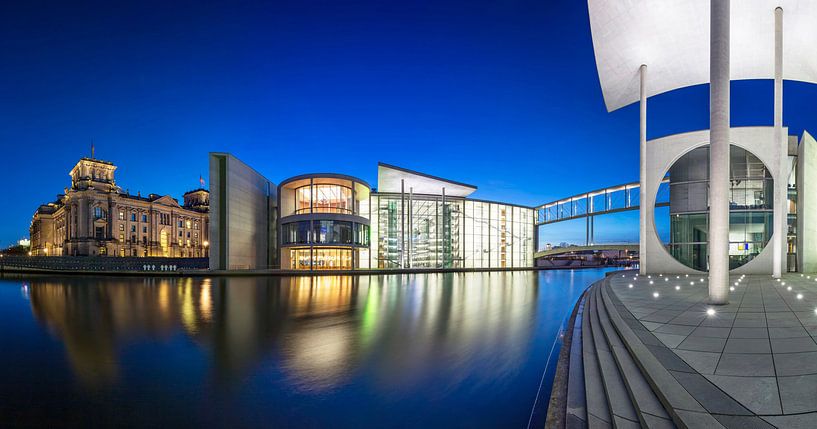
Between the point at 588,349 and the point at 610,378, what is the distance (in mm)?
1680

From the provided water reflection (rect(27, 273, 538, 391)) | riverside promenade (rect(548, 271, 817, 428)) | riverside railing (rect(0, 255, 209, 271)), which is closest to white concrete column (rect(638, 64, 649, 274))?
water reflection (rect(27, 273, 538, 391))

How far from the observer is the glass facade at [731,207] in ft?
66.2

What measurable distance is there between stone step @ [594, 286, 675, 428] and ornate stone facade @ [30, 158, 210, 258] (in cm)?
8518

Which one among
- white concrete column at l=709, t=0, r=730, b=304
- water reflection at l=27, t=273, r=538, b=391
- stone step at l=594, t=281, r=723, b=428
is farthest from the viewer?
white concrete column at l=709, t=0, r=730, b=304

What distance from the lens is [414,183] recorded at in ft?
126

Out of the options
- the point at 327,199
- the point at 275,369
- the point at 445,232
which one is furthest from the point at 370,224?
the point at 275,369

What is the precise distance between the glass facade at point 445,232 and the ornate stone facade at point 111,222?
5464 cm

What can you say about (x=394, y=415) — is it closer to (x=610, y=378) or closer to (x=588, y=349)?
(x=610, y=378)

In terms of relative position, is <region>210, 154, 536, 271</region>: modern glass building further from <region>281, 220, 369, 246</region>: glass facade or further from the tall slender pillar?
the tall slender pillar

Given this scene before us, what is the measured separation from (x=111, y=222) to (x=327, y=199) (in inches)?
2423

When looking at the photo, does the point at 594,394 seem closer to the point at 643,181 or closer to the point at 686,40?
the point at 643,181

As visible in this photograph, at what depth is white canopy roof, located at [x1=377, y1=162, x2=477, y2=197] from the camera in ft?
119

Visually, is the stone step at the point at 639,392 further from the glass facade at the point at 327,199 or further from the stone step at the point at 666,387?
the glass facade at the point at 327,199

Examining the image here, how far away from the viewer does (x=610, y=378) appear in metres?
4.04
